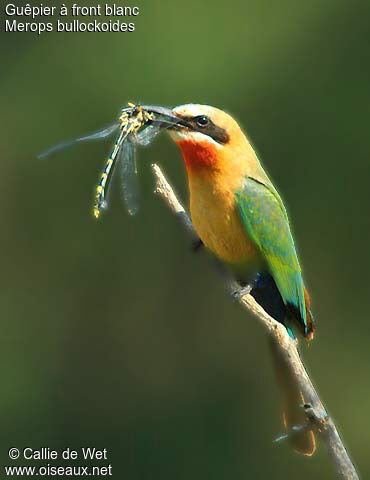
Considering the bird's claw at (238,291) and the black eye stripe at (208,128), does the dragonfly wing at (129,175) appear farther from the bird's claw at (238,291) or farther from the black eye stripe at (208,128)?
the bird's claw at (238,291)

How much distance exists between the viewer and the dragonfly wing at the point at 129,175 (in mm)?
2752

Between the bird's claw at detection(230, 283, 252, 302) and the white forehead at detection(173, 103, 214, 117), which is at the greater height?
the white forehead at detection(173, 103, 214, 117)

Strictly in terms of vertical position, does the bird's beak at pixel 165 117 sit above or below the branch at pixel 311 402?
above

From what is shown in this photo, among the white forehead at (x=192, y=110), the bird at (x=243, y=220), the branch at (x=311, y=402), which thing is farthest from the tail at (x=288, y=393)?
the white forehead at (x=192, y=110)

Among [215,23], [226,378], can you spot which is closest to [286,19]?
[215,23]

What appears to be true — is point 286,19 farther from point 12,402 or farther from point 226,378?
point 12,402

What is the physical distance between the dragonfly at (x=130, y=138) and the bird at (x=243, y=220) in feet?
0.15

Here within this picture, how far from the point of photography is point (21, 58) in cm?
566

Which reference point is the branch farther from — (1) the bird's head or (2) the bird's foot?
(1) the bird's head

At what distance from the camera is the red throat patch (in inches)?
111

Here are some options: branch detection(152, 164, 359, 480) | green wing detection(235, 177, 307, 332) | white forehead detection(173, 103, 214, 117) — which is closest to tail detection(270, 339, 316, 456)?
green wing detection(235, 177, 307, 332)

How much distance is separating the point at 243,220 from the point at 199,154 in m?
0.22

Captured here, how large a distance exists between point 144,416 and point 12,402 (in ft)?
2.36

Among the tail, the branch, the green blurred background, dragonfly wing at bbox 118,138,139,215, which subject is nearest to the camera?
the branch
